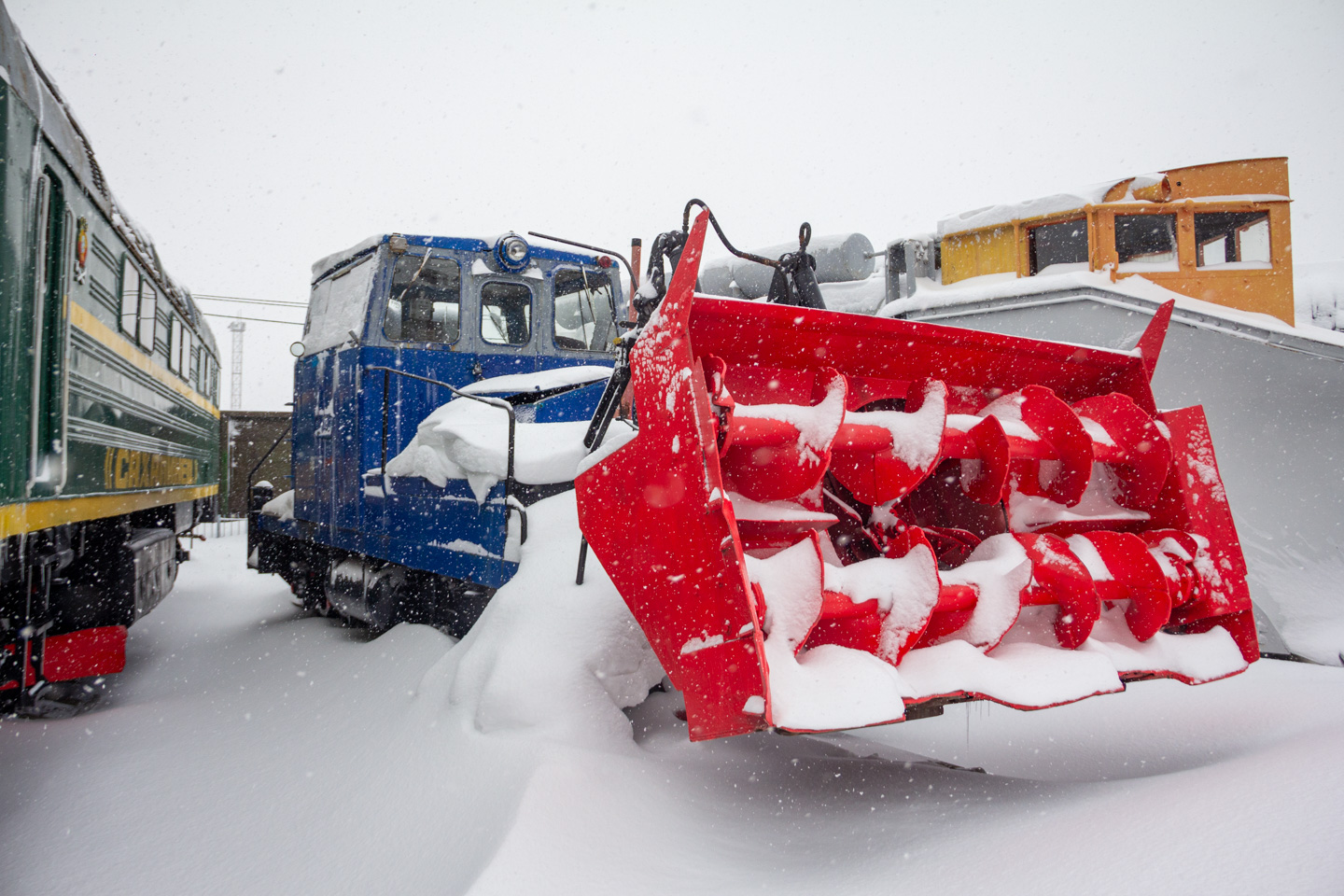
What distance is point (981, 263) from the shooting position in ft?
24.5

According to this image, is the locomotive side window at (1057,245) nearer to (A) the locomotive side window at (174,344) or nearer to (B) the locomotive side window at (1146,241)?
(B) the locomotive side window at (1146,241)

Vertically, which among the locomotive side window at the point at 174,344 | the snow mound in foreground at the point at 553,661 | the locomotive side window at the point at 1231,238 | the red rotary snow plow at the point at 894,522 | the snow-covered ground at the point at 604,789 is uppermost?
the locomotive side window at the point at 1231,238

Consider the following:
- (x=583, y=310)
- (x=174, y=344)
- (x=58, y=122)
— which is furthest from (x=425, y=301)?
(x=174, y=344)

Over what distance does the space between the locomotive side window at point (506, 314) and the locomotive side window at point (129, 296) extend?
1943 mm

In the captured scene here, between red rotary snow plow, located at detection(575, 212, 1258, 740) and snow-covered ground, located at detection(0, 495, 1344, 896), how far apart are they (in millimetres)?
368

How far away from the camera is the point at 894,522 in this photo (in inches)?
105

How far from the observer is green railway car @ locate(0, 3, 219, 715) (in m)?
2.67

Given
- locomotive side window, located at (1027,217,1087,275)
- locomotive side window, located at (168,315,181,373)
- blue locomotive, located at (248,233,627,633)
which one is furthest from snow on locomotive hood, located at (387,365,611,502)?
locomotive side window, located at (1027,217,1087,275)

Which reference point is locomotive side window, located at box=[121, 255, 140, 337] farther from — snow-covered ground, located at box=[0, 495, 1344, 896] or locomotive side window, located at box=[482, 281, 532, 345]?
snow-covered ground, located at box=[0, 495, 1344, 896]

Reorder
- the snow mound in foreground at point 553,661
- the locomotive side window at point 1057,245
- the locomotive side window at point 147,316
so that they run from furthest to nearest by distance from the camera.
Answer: the locomotive side window at point 1057,245, the locomotive side window at point 147,316, the snow mound in foreground at point 553,661

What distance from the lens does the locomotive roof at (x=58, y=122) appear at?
2621mm

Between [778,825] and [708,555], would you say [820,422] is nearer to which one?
[708,555]

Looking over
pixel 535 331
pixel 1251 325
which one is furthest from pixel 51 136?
pixel 1251 325

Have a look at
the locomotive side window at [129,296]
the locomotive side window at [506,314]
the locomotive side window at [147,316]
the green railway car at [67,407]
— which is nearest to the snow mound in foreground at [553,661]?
the green railway car at [67,407]
